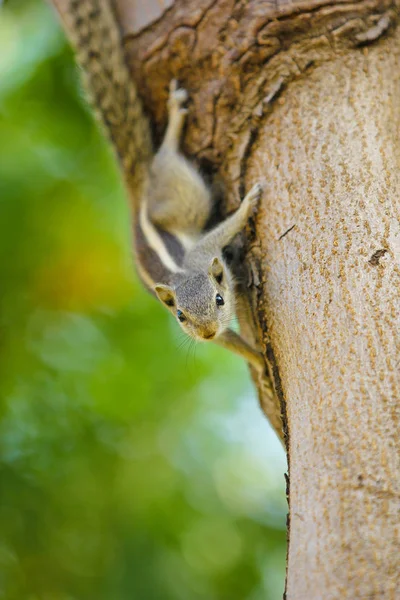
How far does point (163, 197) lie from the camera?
12.3 feet

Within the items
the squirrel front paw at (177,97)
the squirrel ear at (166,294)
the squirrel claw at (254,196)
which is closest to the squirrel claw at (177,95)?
the squirrel front paw at (177,97)

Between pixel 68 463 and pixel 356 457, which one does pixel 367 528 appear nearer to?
pixel 356 457

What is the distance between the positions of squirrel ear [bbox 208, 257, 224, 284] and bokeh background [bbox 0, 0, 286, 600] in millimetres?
1260

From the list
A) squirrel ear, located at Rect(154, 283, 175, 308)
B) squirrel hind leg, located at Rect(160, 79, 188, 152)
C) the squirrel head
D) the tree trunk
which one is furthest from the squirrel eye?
squirrel hind leg, located at Rect(160, 79, 188, 152)

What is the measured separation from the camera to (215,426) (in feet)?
16.7

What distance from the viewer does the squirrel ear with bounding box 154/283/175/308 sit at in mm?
3538

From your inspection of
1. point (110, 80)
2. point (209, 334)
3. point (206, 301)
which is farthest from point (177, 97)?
point (209, 334)

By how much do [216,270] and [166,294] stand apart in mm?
337

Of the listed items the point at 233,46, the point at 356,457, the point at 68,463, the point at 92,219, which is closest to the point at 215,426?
the point at 68,463

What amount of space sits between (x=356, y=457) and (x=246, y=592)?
291cm

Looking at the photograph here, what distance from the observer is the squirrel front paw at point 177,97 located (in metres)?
3.19

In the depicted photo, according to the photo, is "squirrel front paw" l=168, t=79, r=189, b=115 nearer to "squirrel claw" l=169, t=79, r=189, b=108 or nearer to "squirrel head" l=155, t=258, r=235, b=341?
"squirrel claw" l=169, t=79, r=189, b=108

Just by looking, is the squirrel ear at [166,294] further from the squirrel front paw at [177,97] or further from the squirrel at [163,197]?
the squirrel front paw at [177,97]

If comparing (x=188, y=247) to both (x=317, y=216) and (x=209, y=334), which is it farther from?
(x=317, y=216)
